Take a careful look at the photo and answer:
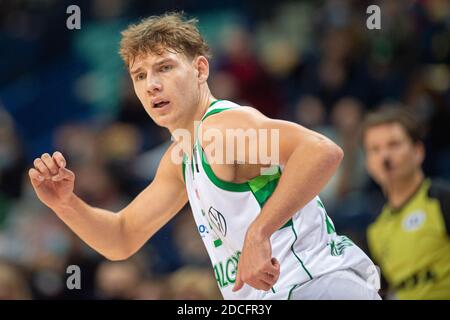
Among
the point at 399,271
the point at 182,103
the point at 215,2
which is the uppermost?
the point at 215,2

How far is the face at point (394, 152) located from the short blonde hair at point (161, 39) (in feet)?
8.75

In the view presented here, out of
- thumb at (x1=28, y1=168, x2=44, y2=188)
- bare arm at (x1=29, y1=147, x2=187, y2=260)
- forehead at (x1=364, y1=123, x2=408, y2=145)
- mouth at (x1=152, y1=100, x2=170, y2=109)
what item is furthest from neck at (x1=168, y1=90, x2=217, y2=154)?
forehead at (x1=364, y1=123, x2=408, y2=145)

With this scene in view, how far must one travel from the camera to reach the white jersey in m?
3.65

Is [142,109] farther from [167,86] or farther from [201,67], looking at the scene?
[167,86]

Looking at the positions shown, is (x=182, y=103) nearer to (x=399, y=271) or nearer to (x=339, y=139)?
(x=399, y=271)

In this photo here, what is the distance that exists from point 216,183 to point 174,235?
3.84 m

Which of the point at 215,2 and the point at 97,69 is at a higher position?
the point at 215,2

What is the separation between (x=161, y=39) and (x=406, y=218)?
310 centimetres

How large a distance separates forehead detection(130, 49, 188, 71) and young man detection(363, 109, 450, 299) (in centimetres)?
269

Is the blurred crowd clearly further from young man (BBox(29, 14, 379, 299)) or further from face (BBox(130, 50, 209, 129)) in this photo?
face (BBox(130, 50, 209, 129))

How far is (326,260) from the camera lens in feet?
12.0

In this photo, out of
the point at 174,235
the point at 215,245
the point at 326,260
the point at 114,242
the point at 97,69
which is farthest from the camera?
the point at 97,69

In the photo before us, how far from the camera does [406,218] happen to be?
6.38m
